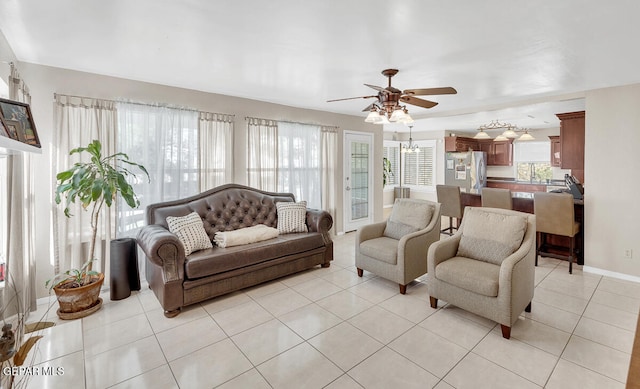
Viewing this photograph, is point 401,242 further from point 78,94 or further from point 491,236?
point 78,94

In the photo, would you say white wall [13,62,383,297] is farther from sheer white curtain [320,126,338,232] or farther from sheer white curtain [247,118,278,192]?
sheer white curtain [320,126,338,232]

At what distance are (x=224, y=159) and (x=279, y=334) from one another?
8.72 ft

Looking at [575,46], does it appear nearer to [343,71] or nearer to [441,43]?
[441,43]

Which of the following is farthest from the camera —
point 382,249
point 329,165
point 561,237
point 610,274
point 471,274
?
point 329,165

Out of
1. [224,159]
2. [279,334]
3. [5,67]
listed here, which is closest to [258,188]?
[224,159]

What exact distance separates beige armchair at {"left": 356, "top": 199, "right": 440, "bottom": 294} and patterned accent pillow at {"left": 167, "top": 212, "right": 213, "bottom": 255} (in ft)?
6.11

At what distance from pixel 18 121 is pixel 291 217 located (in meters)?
2.82

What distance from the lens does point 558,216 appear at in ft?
13.4

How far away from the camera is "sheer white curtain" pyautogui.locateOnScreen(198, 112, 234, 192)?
4.13 meters

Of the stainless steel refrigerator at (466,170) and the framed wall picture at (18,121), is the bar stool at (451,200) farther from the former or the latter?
the framed wall picture at (18,121)

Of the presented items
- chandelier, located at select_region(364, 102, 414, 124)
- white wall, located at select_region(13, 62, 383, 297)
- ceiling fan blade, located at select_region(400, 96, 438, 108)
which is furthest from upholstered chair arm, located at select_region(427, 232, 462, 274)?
white wall, located at select_region(13, 62, 383, 297)

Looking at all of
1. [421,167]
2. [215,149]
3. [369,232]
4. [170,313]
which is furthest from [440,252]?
[421,167]

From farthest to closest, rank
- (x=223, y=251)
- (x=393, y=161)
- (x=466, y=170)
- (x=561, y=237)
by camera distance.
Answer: (x=393, y=161) < (x=466, y=170) < (x=561, y=237) < (x=223, y=251)

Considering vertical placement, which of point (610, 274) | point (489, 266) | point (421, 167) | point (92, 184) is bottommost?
point (610, 274)
